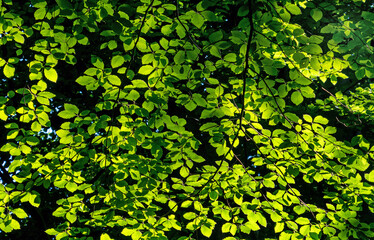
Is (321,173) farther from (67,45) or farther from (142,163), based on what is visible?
(67,45)

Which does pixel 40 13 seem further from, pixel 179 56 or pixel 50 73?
pixel 179 56

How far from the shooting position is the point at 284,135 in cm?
259

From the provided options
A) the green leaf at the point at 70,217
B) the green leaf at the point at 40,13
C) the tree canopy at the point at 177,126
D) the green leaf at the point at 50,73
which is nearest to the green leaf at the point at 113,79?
the tree canopy at the point at 177,126

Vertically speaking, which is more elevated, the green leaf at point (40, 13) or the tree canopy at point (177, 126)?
the green leaf at point (40, 13)

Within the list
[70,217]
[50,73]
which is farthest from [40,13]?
[70,217]

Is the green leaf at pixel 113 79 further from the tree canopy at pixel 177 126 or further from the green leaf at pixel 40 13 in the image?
the green leaf at pixel 40 13

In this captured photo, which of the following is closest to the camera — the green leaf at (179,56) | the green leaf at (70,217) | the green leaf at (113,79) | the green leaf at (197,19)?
the green leaf at (197,19)

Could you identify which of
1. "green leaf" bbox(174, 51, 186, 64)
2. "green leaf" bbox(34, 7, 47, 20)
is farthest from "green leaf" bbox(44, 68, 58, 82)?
"green leaf" bbox(174, 51, 186, 64)

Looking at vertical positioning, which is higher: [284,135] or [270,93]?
[270,93]

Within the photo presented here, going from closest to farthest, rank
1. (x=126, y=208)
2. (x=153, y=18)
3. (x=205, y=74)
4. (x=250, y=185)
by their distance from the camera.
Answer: (x=153, y=18)
(x=205, y=74)
(x=126, y=208)
(x=250, y=185)

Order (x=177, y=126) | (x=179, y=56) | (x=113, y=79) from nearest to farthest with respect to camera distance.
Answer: (x=179, y=56) → (x=113, y=79) → (x=177, y=126)

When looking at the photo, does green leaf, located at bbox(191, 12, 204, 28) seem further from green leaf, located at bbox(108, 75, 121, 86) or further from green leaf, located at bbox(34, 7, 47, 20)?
green leaf, located at bbox(34, 7, 47, 20)

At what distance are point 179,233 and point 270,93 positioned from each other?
104 inches

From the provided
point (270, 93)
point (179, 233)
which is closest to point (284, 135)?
point (270, 93)
